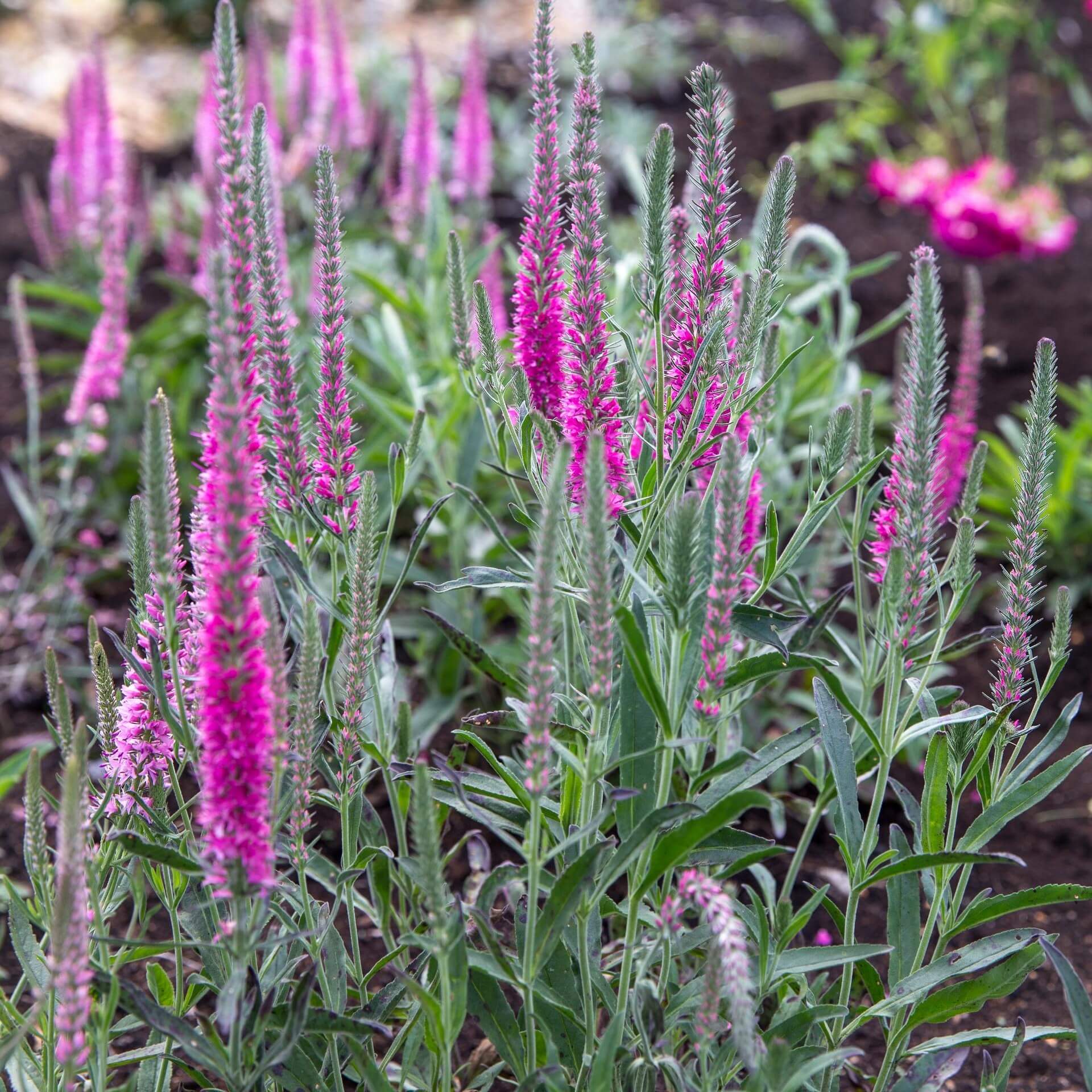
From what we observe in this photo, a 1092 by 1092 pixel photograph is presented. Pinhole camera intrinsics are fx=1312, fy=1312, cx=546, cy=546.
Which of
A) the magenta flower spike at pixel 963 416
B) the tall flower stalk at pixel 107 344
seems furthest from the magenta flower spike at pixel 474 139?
the magenta flower spike at pixel 963 416

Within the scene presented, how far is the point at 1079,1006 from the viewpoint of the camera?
1653 mm

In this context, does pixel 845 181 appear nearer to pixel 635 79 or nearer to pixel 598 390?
pixel 635 79

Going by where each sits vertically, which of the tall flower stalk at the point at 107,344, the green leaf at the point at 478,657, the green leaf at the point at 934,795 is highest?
the tall flower stalk at the point at 107,344

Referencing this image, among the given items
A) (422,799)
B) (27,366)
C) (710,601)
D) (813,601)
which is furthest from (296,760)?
(27,366)

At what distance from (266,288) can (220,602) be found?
1.65 feet

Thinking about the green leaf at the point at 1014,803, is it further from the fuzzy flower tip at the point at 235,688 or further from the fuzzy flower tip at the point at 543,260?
Result: the fuzzy flower tip at the point at 235,688

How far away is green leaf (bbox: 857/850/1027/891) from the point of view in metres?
1.55

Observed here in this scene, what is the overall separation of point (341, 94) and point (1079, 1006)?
398 centimetres

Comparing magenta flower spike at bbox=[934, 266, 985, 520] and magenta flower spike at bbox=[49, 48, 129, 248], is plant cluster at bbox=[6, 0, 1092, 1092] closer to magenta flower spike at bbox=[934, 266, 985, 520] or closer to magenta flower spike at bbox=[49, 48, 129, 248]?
magenta flower spike at bbox=[934, 266, 985, 520]

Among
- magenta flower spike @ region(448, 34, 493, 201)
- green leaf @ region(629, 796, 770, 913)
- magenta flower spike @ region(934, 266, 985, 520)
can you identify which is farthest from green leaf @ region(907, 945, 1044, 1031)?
magenta flower spike @ region(448, 34, 493, 201)

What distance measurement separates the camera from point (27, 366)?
3.47 meters

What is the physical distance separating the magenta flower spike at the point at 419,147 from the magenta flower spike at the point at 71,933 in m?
3.15

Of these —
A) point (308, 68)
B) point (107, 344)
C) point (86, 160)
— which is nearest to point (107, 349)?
point (107, 344)

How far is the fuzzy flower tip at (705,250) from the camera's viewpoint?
158 centimetres
